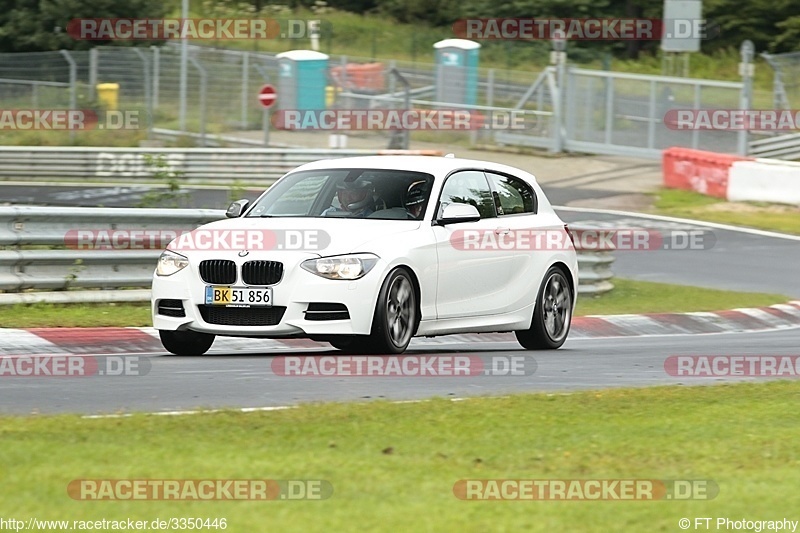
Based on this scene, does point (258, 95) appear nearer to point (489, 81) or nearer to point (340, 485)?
point (489, 81)

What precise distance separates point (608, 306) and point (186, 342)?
7.24 metres

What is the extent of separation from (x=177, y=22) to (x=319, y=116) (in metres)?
18.1

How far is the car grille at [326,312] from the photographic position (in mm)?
10859

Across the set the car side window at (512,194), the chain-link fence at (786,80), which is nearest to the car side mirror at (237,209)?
the car side window at (512,194)

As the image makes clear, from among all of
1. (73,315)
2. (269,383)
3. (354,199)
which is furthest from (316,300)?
(73,315)

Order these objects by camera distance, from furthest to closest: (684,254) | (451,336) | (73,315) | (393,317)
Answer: (684,254) < (451,336) < (73,315) < (393,317)

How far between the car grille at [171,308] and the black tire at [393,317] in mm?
1260

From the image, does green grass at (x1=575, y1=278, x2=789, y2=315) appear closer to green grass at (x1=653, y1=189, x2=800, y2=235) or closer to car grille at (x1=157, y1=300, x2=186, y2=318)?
car grille at (x1=157, y1=300, x2=186, y2=318)

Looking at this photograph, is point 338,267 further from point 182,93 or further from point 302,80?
Answer: point 302,80

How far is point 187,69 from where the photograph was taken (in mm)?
38406

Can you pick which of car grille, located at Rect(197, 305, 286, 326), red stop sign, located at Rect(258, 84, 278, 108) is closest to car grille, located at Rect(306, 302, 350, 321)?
car grille, located at Rect(197, 305, 286, 326)

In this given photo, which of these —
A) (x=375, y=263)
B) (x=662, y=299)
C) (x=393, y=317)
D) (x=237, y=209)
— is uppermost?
(x=237, y=209)

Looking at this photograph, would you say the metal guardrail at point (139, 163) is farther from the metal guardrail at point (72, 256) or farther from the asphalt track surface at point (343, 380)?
the asphalt track surface at point (343, 380)

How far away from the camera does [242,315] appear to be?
11.0 m
